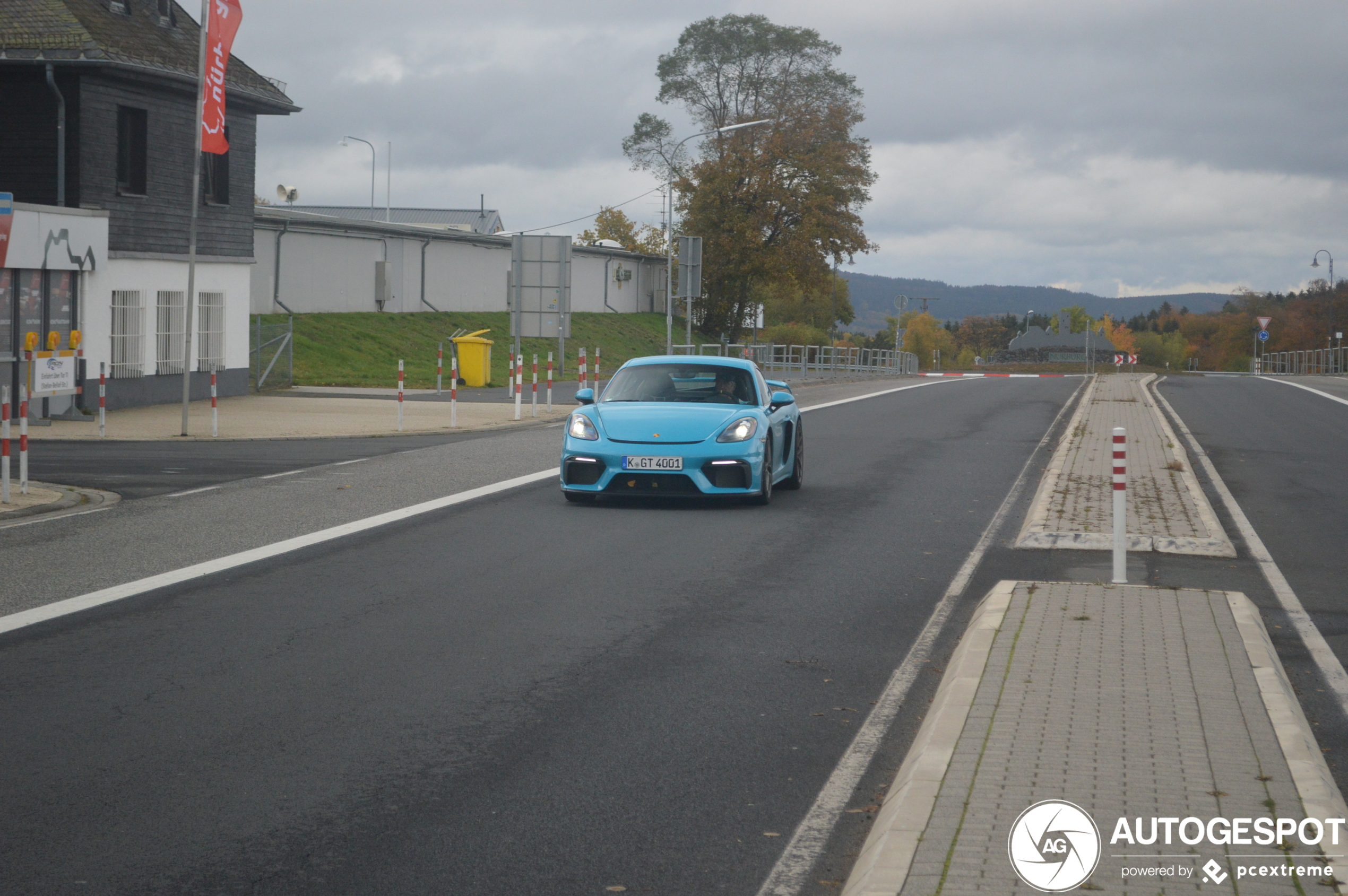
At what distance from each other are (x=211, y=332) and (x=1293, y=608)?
26.0m

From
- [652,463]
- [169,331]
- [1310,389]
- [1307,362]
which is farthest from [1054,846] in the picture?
[1307,362]

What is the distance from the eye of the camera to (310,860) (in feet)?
13.6

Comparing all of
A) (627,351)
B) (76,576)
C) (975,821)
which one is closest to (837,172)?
(627,351)

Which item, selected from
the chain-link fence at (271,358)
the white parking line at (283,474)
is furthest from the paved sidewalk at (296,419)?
the white parking line at (283,474)

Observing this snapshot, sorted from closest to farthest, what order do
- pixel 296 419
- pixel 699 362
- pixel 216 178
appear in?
pixel 699 362, pixel 296 419, pixel 216 178

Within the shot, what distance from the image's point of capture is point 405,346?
42.6m

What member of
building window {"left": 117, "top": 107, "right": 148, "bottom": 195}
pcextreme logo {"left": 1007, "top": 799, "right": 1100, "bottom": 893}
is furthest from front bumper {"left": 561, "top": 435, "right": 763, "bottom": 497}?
building window {"left": 117, "top": 107, "right": 148, "bottom": 195}

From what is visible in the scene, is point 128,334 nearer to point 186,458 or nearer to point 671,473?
point 186,458

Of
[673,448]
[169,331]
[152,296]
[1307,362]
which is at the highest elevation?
[1307,362]

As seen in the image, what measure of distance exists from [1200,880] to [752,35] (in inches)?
2670

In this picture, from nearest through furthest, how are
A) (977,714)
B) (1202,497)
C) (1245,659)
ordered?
(977,714) < (1245,659) < (1202,497)

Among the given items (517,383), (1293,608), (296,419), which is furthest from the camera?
(517,383)

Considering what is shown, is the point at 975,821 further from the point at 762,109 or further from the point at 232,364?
the point at 762,109

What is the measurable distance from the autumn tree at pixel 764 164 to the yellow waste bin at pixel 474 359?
2611 cm
